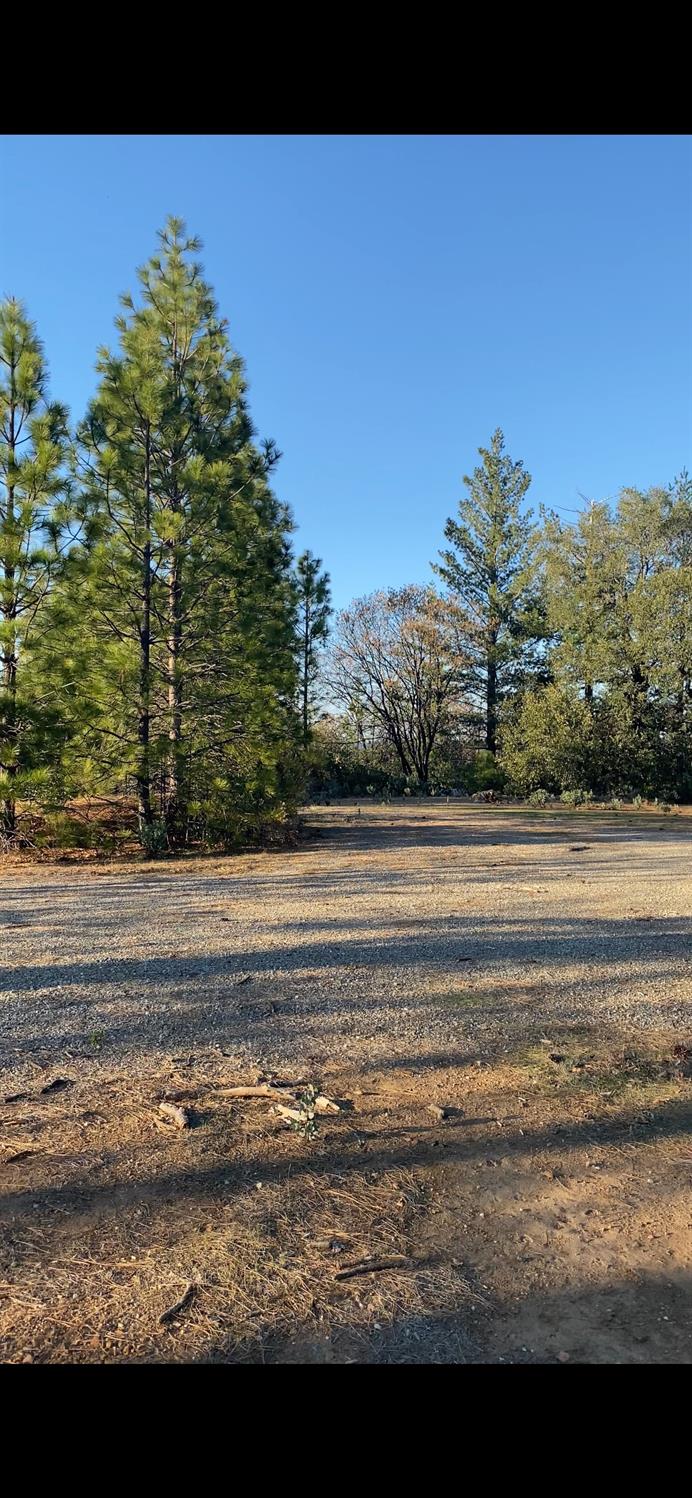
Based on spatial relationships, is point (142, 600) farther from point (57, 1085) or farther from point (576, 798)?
point (576, 798)

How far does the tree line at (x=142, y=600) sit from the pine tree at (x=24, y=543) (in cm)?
2

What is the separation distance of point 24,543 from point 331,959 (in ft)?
25.6

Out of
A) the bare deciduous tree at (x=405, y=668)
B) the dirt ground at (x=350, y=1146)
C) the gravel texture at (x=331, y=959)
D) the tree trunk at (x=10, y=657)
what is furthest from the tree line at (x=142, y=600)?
the bare deciduous tree at (x=405, y=668)

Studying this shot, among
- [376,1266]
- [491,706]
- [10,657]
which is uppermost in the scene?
[491,706]

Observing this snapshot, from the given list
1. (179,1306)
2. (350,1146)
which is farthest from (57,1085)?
(179,1306)

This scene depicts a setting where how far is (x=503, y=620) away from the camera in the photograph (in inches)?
1145

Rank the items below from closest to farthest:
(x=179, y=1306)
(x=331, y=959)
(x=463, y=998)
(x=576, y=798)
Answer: (x=179, y=1306), (x=463, y=998), (x=331, y=959), (x=576, y=798)

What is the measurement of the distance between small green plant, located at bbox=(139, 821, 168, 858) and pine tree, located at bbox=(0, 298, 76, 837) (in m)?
1.54

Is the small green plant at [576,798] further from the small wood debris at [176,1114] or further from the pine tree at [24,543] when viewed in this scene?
the small wood debris at [176,1114]

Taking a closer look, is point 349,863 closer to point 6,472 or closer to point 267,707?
point 267,707

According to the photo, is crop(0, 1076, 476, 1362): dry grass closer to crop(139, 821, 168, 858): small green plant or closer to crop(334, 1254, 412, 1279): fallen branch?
crop(334, 1254, 412, 1279): fallen branch

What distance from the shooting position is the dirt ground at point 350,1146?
162cm

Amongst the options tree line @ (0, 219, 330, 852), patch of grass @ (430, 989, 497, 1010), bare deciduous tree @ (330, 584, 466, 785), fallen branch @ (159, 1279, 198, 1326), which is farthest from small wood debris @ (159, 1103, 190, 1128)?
bare deciduous tree @ (330, 584, 466, 785)

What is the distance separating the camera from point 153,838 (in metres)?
10.1
